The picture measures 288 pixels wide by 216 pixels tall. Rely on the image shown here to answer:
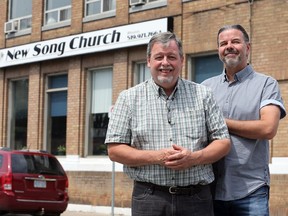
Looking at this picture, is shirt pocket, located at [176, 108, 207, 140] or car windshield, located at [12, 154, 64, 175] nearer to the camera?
shirt pocket, located at [176, 108, 207, 140]

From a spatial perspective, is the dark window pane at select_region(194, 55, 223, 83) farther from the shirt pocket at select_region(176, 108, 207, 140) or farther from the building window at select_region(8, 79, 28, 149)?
the shirt pocket at select_region(176, 108, 207, 140)

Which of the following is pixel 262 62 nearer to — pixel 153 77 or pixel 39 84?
pixel 39 84

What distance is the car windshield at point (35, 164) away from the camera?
13492mm

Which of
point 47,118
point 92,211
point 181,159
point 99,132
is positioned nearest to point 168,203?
point 181,159

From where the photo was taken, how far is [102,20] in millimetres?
18156

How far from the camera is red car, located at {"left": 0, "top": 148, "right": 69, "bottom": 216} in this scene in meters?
13.1

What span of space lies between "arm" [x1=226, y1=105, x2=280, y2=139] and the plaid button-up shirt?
145 millimetres

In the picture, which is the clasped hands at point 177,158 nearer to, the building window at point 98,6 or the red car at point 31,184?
the red car at point 31,184

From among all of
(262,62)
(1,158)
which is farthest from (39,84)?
(262,62)

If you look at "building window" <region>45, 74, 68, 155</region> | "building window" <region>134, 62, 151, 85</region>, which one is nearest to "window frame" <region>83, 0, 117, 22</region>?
"building window" <region>134, 62, 151, 85</region>

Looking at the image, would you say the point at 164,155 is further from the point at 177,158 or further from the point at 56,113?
the point at 56,113

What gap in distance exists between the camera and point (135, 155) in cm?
386

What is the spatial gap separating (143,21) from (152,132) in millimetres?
13037

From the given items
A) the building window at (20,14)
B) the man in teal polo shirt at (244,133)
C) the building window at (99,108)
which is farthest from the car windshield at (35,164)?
the man in teal polo shirt at (244,133)
